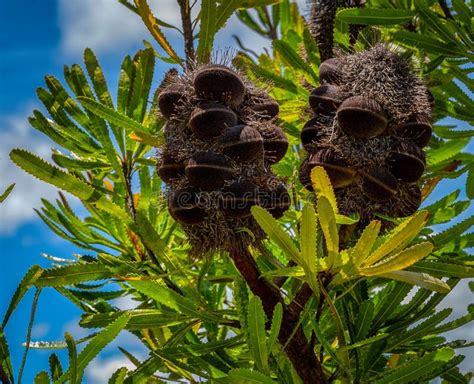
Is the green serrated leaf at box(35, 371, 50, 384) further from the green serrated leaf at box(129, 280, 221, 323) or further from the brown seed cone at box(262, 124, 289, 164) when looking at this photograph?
the brown seed cone at box(262, 124, 289, 164)

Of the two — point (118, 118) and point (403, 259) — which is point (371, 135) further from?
point (118, 118)

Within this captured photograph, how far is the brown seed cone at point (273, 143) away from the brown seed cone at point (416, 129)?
252 millimetres

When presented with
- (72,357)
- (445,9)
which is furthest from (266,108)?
(445,9)

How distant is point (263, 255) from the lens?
151 cm

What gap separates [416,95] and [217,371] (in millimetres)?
776

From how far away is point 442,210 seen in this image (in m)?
2.01

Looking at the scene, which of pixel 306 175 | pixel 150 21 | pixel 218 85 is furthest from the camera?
pixel 150 21

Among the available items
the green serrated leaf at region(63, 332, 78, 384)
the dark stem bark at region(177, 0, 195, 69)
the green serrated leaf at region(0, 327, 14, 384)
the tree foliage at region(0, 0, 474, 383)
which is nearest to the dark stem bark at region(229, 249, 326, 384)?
the tree foliage at region(0, 0, 474, 383)

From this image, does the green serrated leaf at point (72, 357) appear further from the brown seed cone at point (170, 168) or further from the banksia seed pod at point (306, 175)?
the banksia seed pod at point (306, 175)

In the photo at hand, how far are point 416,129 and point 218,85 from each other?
0.44 metres

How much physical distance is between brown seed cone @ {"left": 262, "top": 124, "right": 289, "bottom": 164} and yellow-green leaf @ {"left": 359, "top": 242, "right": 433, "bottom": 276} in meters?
0.34

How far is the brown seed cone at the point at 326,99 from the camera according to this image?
1.50 m

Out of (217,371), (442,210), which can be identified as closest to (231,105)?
(217,371)

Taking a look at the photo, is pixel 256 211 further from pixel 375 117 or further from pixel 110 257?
pixel 110 257
